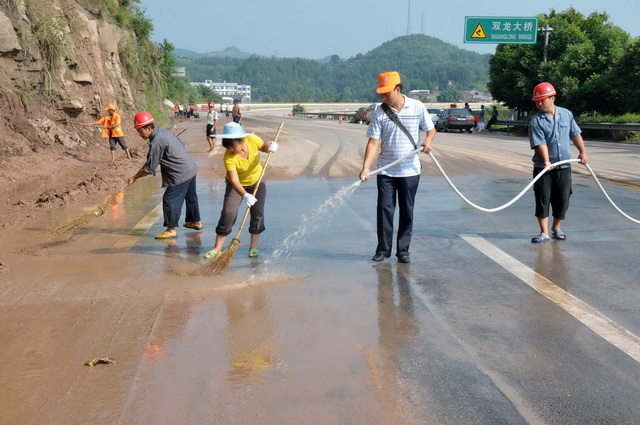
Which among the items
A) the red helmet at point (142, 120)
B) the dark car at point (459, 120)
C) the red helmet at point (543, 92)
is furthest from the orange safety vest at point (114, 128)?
the dark car at point (459, 120)

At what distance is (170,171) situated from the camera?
896 centimetres

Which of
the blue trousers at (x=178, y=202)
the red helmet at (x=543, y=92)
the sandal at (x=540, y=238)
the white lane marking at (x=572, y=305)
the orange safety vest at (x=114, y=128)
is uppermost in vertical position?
the red helmet at (x=543, y=92)

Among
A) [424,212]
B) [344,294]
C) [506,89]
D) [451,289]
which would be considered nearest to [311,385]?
[344,294]

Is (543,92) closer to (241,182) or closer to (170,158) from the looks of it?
(241,182)

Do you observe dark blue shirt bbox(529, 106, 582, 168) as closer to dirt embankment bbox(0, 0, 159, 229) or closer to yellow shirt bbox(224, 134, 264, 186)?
yellow shirt bbox(224, 134, 264, 186)

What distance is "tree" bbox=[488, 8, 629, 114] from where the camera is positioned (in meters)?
37.0

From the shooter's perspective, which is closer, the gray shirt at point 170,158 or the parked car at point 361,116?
the gray shirt at point 170,158

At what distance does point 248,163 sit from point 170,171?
172 centimetres

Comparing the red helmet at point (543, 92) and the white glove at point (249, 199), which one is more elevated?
the red helmet at point (543, 92)

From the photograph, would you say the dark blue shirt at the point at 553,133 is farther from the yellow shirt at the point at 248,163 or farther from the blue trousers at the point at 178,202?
the blue trousers at the point at 178,202

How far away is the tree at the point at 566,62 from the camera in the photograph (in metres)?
37.0

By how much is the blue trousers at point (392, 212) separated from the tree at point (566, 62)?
31.4 metres

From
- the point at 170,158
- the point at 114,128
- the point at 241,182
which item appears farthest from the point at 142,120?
the point at 114,128

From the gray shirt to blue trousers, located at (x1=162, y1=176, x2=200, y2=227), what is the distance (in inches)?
3.6
